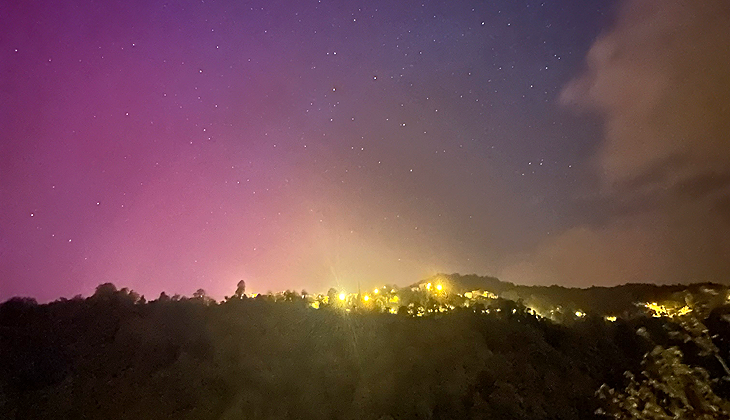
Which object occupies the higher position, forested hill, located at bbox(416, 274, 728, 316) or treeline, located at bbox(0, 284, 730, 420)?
forested hill, located at bbox(416, 274, 728, 316)

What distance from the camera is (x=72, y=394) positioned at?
43.1ft

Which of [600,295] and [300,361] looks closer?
[300,361]

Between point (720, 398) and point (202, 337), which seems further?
point (202, 337)

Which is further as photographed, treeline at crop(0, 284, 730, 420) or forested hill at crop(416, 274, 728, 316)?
forested hill at crop(416, 274, 728, 316)

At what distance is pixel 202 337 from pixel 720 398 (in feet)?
49.5

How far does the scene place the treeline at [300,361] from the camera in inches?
501

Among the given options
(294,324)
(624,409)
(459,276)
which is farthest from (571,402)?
(459,276)

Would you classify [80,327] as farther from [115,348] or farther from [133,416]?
[133,416]

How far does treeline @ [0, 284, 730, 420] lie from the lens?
12727 mm

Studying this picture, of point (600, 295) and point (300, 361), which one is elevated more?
point (600, 295)

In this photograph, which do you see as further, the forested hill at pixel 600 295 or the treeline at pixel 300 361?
the forested hill at pixel 600 295

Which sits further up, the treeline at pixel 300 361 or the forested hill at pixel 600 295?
the forested hill at pixel 600 295

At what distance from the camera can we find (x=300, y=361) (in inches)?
585

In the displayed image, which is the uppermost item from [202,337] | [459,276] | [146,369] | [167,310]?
[459,276]
